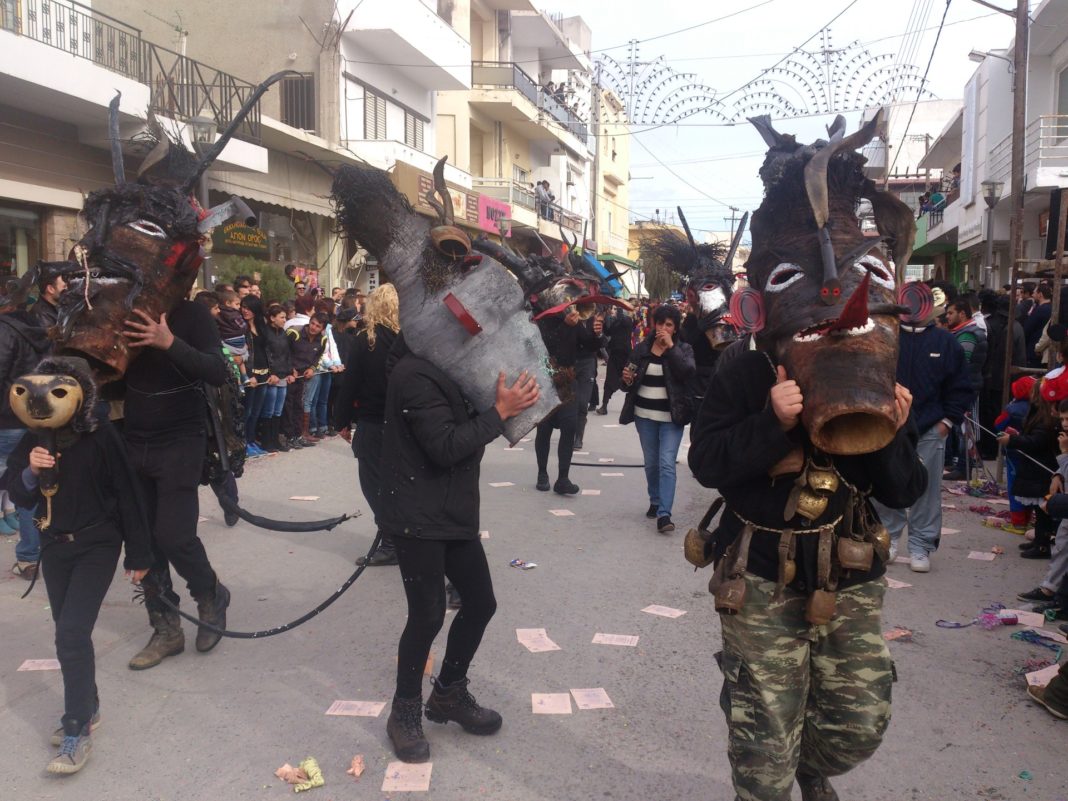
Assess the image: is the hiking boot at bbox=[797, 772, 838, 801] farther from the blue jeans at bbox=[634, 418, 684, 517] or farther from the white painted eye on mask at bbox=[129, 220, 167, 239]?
the blue jeans at bbox=[634, 418, 684, 517]

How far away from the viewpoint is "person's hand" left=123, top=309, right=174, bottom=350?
3734 millimetres

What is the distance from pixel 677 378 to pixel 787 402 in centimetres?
526

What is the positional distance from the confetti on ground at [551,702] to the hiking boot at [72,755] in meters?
1.93

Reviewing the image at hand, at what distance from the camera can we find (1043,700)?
4.08 meters

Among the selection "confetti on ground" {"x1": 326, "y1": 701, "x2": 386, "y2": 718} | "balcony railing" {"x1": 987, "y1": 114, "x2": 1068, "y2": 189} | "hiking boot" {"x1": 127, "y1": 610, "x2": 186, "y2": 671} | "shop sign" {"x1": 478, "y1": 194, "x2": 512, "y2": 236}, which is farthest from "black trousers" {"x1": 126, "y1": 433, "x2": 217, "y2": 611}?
"shop sign" {"x1": 478, "y1": 194, "x2": 512, "y2": 236}

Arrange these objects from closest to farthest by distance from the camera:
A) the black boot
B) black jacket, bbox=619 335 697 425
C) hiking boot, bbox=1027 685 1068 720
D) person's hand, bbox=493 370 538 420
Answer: person's hand, bbox=493 370 538 420 < hiking boot, bbox=1027 685 1068 720 < the black boot < black jacket, bbox=619 335 697 425

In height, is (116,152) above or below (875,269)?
above

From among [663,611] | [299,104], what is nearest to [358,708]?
[663,611]

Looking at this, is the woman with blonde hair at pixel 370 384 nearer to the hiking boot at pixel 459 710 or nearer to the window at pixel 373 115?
the hiking boot at pixel 459 710

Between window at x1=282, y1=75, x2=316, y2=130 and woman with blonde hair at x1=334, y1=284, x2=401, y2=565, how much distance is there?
14.9 meters

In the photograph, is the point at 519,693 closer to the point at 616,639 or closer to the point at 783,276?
the point at 616,639

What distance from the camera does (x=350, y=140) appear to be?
63.8 ft

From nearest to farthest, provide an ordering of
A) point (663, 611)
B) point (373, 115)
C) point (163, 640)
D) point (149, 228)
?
point (149, 228) < point (163, 640) < point (663, 611) < point (373, 115)

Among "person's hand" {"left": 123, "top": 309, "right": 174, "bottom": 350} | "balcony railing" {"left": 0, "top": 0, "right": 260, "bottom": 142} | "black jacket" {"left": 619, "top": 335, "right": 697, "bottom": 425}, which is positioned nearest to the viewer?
"person's hand" {"left": 123, "top": 309, "right": 174, "bottom": 350}
